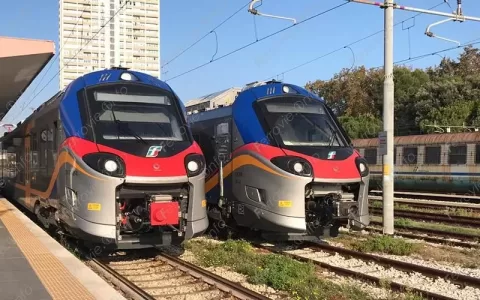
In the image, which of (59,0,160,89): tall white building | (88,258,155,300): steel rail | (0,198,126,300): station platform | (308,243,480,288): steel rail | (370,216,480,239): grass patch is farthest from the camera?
(59,0,160,89): tall white building

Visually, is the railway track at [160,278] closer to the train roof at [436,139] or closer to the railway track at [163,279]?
the railway track at [163,279]

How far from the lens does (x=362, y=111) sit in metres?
50.4

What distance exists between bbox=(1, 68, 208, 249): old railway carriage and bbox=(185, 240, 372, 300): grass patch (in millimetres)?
853

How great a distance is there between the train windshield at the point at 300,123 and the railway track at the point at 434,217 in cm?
647

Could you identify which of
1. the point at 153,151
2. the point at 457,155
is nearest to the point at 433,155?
the point at 457,155

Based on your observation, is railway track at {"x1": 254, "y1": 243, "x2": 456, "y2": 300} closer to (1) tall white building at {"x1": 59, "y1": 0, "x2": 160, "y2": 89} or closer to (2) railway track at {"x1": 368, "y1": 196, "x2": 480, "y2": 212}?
(2) railway track at {"x1": 368, "y1": 196, "x2": 480, "y2": 212}

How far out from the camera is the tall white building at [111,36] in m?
41.2

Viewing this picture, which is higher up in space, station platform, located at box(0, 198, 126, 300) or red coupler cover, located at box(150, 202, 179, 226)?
red coupler cover, located at box(150, 202, 179, 226)

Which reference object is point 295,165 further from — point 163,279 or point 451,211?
point 451,211

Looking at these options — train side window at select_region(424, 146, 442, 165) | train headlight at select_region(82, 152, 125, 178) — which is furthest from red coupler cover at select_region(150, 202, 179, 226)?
train side window at select_region(424, 146, 442, 165)

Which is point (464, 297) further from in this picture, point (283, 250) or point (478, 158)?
point (478, 158)

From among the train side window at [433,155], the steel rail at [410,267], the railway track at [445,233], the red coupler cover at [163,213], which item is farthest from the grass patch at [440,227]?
the train side window at [433,155]

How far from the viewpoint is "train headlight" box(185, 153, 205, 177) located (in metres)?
8.40

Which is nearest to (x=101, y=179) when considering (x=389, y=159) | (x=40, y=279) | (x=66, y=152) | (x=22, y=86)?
(x=66, y=152)
